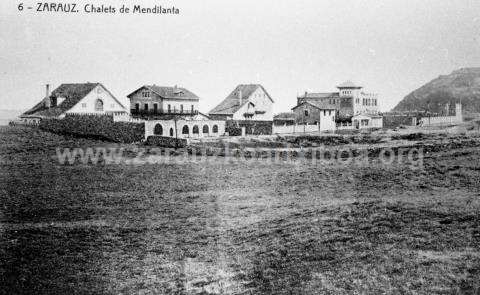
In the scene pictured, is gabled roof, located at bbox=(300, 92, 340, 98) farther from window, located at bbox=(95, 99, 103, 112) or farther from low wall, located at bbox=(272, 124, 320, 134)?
window, located at bbox=(95, 99, 103, 112)

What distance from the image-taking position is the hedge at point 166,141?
133 ft

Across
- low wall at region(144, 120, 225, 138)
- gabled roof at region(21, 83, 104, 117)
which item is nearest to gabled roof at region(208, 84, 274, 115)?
low wall at region(144, 120, 225, 138)

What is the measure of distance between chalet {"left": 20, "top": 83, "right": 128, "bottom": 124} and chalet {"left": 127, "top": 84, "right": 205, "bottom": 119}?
17.8ft

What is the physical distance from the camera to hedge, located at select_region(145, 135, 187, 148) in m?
40.5

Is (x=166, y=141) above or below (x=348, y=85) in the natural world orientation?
below

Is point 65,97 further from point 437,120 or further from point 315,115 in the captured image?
point 437,120

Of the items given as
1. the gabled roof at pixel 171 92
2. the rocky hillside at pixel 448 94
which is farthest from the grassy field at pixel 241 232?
the rocky hillside at pixel 448 94

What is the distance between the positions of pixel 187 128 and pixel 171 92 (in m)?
13.0

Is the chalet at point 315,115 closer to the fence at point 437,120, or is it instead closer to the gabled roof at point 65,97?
the fence at point 437,120

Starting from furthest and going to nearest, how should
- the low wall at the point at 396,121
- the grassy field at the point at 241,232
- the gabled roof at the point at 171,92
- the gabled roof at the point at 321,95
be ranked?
the gabled roof at the point at 321,95, the low wall at the point at 396,121, the gabled roof at the point at 171,92, the grassy field at the point at 241,232

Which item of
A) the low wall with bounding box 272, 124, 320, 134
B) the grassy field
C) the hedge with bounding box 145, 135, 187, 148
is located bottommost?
the grassy field

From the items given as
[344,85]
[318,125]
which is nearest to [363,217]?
[318,125]

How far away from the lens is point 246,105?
7194 centimetres

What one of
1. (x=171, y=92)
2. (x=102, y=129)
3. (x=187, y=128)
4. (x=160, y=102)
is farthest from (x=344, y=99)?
(x=102, y=129)
